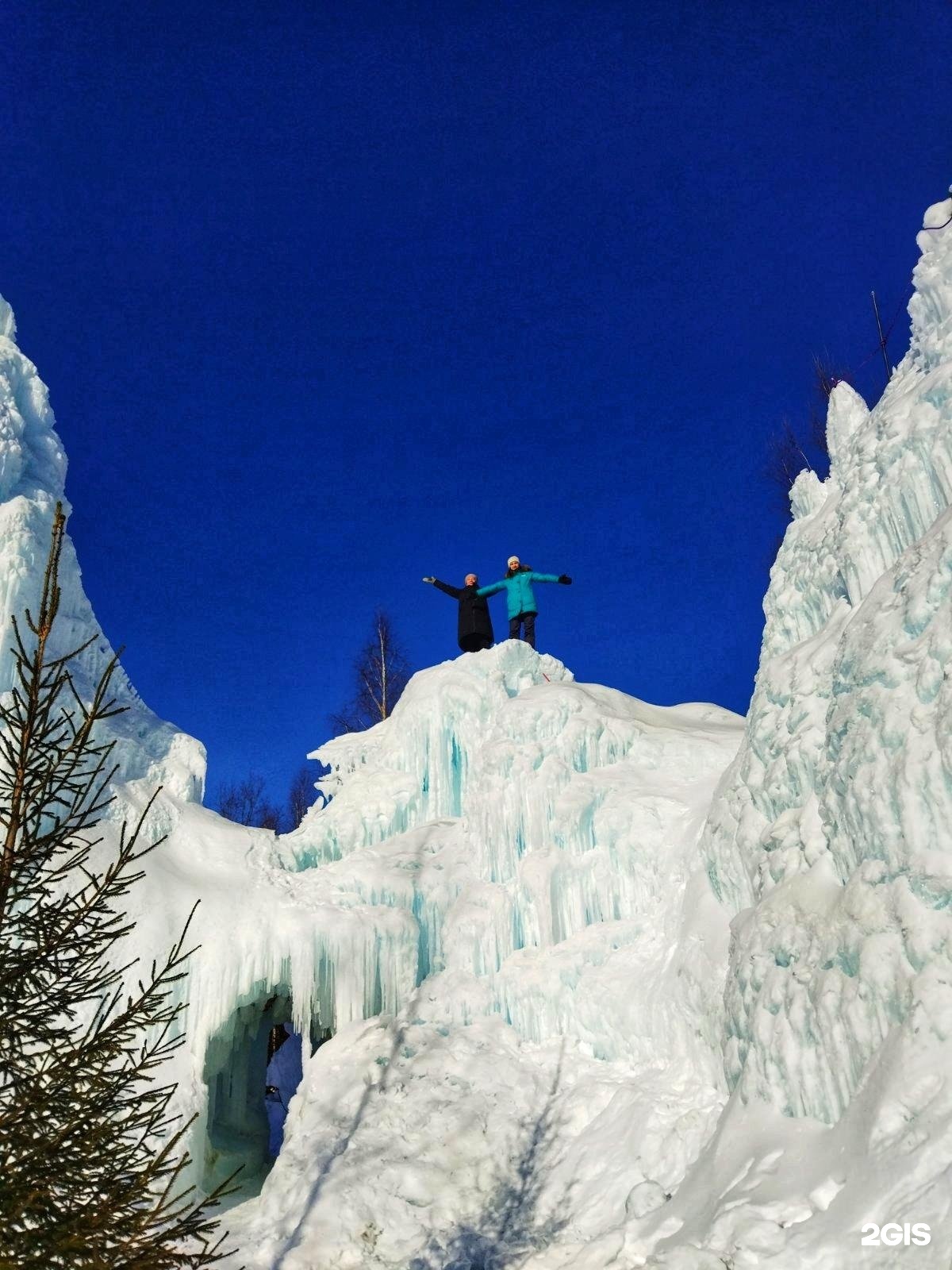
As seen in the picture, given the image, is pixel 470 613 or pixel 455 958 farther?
pixel 470 613

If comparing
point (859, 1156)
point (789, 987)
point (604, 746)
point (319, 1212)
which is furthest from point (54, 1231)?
point (604, 746)

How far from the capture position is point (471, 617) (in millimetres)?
16328

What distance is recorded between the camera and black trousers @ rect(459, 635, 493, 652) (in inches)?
639

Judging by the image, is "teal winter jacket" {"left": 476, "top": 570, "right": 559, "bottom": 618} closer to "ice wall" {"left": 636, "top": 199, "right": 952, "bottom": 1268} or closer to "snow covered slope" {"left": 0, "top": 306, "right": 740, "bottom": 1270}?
"snow covered slope" {"left": 0, "top": 306, "right": 740, "bottom": 1270}

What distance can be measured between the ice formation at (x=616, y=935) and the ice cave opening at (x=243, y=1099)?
81 mm

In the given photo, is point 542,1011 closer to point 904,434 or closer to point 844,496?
point 844,496

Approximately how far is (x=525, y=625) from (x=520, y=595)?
1.90ft

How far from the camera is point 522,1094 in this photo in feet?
35.1

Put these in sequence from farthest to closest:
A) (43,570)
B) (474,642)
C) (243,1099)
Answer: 1. (474,642)
2. (43,570)
3. (243,1099)

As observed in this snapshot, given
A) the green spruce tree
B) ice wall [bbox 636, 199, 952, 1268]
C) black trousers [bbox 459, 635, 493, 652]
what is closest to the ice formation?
ice wall [bbox 636, 199, 952, 1268]

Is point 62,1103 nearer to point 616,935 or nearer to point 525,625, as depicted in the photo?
point 616,935

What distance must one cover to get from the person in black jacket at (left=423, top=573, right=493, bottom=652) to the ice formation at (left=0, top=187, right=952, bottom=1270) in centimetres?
93

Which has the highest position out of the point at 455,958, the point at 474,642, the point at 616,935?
the point at 474,642
